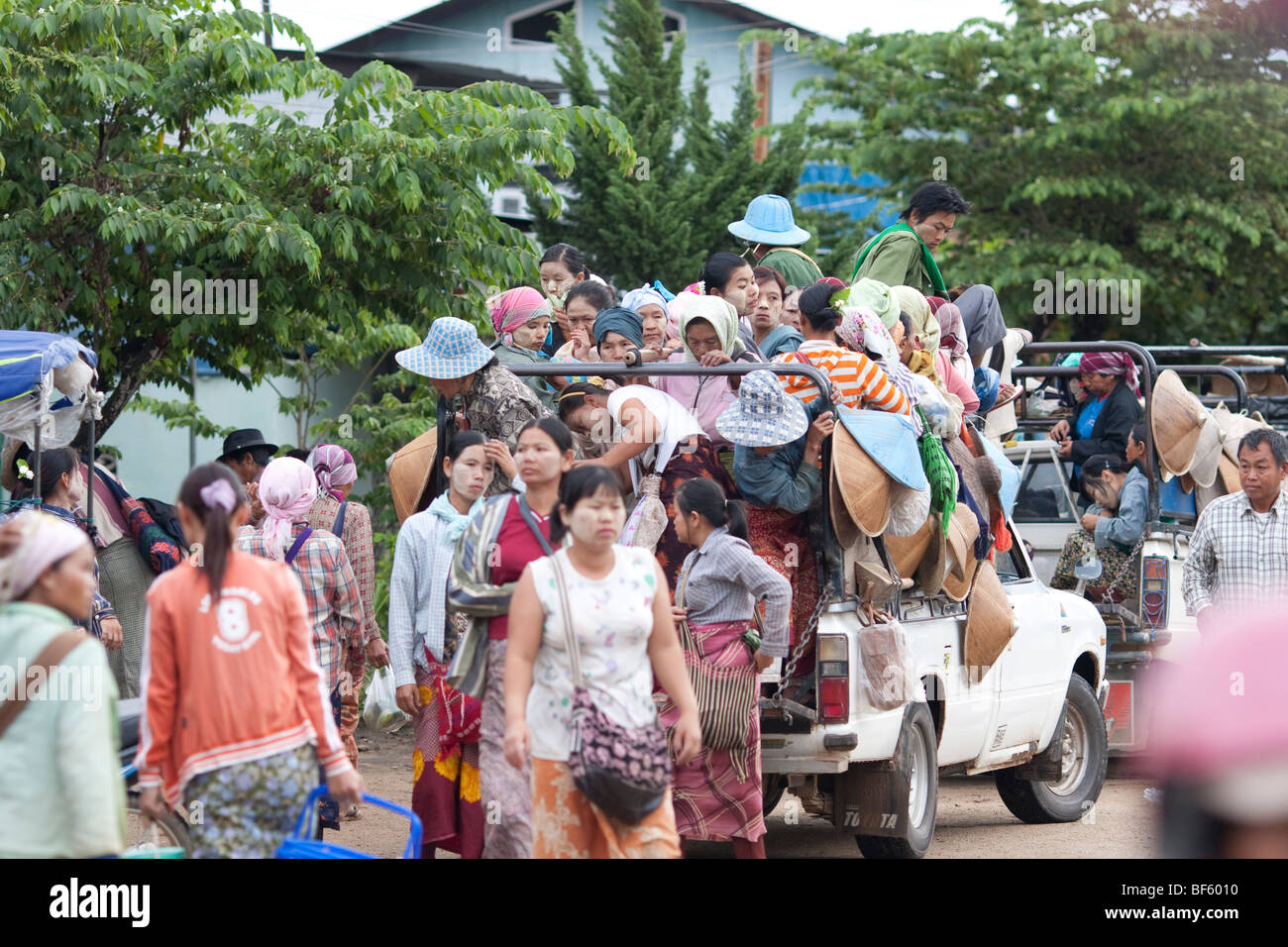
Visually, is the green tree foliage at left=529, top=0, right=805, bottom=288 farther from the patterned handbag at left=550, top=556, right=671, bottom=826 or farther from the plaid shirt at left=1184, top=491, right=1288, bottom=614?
the patterned handbag at left=550, top=556, right=671, bottom=826

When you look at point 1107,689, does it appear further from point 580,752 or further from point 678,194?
point 678,194

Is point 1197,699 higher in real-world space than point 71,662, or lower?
higher

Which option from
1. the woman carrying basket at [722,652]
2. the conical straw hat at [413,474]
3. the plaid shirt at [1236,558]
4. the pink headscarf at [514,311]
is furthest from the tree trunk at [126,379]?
the plaid shirt at [1236,558]

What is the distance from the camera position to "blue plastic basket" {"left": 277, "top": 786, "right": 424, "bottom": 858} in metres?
4.34

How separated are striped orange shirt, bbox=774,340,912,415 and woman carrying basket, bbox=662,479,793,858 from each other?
2.27 feet

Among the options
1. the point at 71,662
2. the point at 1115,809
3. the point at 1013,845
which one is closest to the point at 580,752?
the point at 71,662

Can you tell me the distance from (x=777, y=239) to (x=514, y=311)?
6.40ft

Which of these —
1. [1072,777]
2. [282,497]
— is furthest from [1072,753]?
[282,497]

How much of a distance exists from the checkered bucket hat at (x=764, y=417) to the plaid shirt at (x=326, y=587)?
6.78ft

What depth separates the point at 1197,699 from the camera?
2.02 meters

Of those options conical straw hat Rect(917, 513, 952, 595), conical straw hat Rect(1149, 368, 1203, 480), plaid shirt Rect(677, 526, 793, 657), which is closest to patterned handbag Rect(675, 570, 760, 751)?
plaid shirt Rect(677, 526, 793, 657)

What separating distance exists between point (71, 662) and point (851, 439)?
3.44 m

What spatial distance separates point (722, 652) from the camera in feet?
20.3

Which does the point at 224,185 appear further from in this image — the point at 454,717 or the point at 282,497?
the point at 454,717
